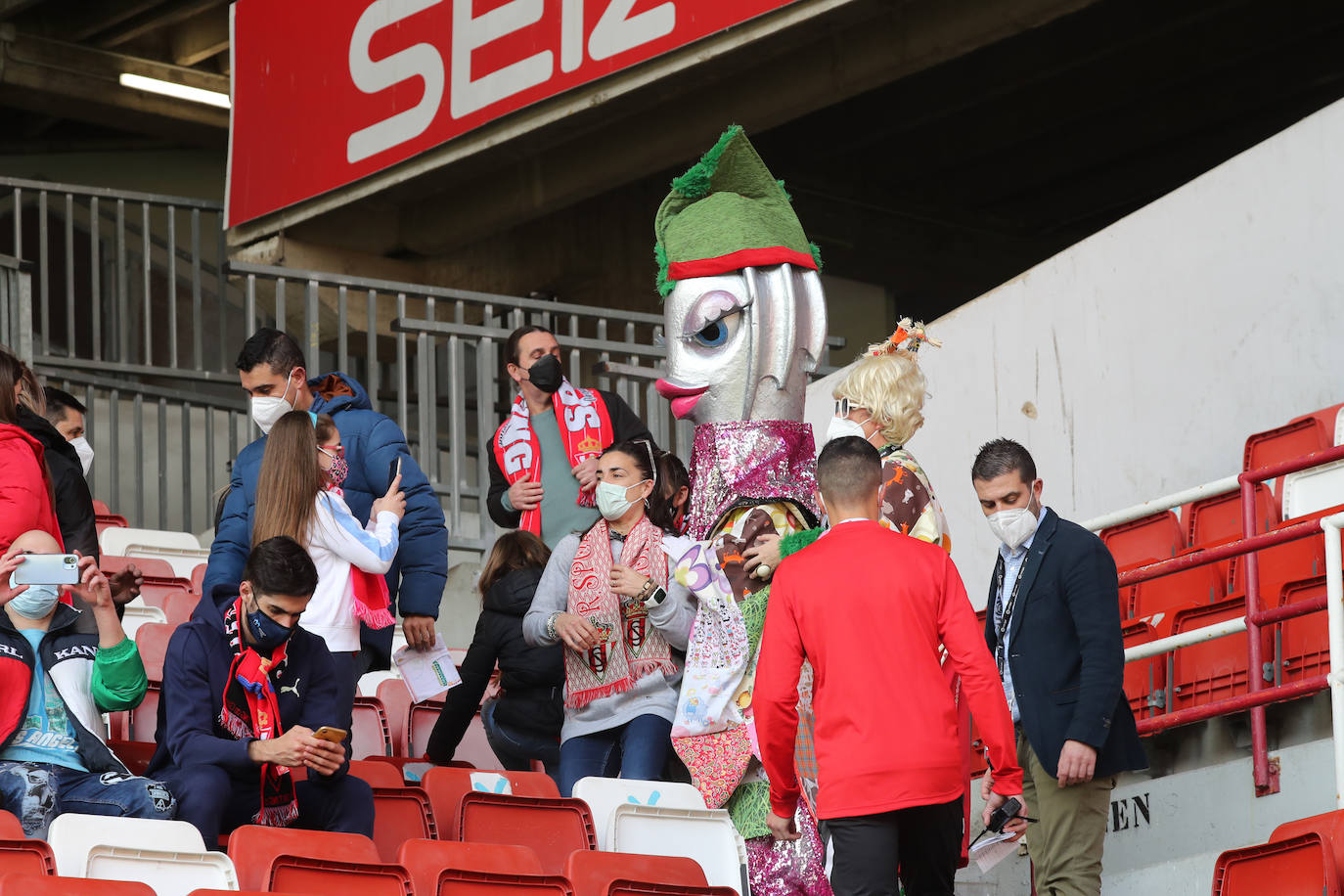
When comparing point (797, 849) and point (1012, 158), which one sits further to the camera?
point (1012, 158)

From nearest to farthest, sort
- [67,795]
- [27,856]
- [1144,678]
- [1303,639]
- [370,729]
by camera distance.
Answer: [27,856], [67,795], [1303,639], [370,729], [1144,678]

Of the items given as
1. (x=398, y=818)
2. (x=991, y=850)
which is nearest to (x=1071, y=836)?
(x=991, y=850)

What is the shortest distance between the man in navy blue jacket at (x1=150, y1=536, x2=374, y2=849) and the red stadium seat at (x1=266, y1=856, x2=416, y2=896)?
1.34 ft

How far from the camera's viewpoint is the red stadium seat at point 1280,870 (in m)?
4.36

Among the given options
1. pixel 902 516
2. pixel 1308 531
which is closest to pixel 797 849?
pixel 902 516

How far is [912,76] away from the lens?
45.4 feet

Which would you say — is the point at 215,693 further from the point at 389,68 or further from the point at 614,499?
the point at 389,68

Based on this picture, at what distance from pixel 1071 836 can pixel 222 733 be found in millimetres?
2087

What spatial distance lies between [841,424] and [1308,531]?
4.44 feet

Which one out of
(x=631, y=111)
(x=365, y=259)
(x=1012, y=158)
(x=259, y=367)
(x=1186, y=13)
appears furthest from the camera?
(x=1012, y=158)

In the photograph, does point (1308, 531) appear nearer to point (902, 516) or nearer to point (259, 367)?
point (902, 516)

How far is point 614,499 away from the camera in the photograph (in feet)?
18.4

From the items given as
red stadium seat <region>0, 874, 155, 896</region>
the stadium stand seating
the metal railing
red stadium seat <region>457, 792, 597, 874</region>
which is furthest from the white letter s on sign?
red stadium seat <region>0, 874, 155, 896</region>

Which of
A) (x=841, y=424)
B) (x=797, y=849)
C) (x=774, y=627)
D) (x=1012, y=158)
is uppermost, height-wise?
(x=1012, y=158)
